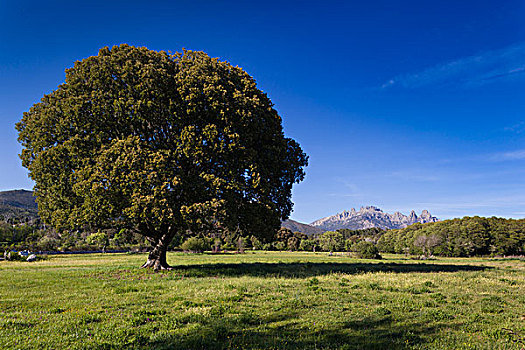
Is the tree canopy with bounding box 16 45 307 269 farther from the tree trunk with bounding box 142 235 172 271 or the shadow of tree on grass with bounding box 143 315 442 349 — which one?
the shadow of tree on grass with bounding box 143 315 442 349

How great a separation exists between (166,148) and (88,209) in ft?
23.8

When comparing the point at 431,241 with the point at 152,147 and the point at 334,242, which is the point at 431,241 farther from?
the point at 152,147

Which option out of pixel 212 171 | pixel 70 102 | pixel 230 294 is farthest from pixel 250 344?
pixel 70 102

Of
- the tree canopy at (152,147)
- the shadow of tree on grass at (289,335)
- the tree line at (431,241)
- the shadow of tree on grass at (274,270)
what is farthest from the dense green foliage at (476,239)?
the shadow of tree on grass at (289,335)

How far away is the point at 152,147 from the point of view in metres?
24.3

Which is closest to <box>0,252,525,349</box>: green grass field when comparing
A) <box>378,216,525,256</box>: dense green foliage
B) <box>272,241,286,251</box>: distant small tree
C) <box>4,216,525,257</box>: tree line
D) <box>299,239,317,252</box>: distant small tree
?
<box>4,216,525,257</box>: tree line

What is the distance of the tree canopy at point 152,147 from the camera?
21938 millimetres

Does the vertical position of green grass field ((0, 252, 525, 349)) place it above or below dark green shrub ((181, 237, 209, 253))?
above

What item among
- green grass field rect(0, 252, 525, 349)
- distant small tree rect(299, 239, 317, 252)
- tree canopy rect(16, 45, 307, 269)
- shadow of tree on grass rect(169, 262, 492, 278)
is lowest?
distant small tree rect(299, 239, 317, 252)

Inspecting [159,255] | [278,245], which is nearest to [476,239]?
[278,245]

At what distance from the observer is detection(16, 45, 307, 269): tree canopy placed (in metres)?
21.9

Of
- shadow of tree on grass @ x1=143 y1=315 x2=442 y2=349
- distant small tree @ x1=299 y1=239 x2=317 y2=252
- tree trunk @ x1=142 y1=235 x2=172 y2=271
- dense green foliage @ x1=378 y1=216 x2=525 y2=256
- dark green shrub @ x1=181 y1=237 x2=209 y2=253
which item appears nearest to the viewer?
shadow of tree on grass @ x1=143 y1=315 x2=442 y2=349

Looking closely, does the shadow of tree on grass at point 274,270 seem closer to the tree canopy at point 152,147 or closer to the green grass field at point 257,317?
the tree canopy at point 152,147

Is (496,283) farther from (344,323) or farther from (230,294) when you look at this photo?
(230,294)
